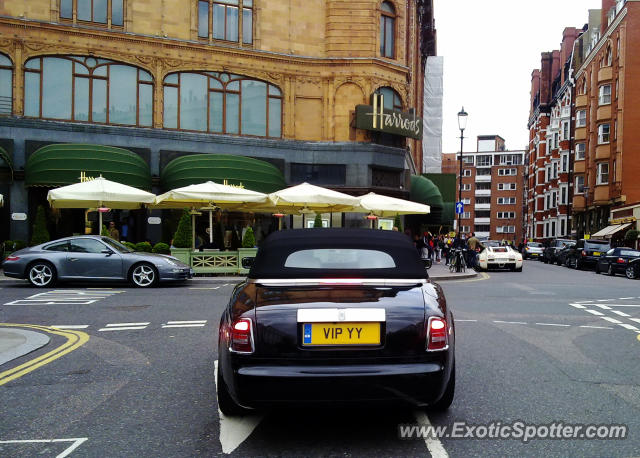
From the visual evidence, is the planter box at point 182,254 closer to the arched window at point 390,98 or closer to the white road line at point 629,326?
the white road line at point 629,326

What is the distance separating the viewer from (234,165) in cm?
2781

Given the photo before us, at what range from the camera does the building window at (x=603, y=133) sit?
50.0m

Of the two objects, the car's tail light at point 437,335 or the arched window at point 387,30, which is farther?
the arched window at point 387,30

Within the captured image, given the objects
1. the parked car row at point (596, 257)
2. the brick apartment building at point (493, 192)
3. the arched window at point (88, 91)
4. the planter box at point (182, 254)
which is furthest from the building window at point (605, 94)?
the brick apartment building at point (493, 192)

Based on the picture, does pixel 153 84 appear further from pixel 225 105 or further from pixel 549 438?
pixel 549 438

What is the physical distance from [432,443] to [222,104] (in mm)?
27303

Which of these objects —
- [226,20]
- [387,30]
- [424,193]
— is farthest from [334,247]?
[424,193]

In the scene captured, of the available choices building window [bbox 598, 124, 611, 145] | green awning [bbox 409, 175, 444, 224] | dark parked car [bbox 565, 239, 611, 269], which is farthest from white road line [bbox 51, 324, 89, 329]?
building window [bbox 598, 124, 611, 145]

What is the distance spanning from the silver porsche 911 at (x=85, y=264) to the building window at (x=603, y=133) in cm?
4503

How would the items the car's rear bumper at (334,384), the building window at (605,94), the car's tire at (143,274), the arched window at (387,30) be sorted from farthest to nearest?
the building window at (605,94) < the arched window at (387,30) < the car's tire at (143,274) < the car's rear bumper at (334,384)

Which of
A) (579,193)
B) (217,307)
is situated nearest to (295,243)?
(217,307)

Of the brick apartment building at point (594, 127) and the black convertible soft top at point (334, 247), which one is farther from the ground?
the brick apartment building at point (594, 127)

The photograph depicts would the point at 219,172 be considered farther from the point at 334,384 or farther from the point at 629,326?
the point at 334,384

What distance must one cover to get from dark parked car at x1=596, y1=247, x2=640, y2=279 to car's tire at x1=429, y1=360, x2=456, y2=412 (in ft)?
73.2
